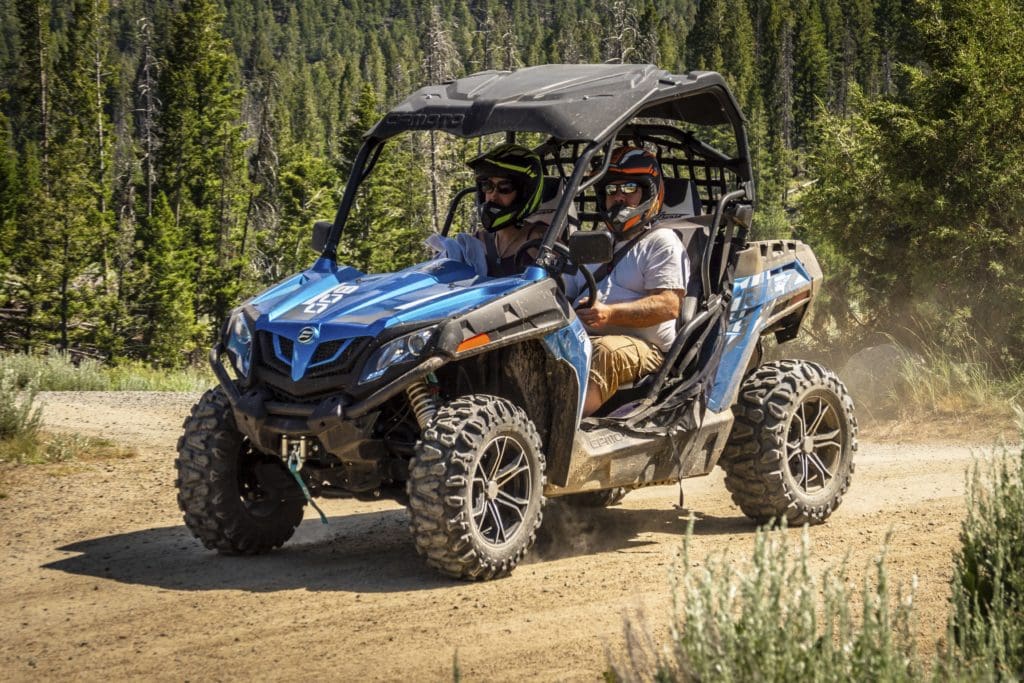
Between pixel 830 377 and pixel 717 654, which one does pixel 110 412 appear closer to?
pixel 830 377

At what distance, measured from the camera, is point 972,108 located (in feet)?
46.5

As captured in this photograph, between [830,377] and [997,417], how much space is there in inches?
181

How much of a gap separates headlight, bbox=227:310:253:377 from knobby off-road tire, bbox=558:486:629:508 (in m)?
2.91

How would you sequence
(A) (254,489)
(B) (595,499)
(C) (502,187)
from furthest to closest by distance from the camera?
(B) (595,499)
(C) (502,187)
(A) (254,489)

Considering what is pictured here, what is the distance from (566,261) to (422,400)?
113cm

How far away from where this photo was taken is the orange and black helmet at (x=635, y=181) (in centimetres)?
765

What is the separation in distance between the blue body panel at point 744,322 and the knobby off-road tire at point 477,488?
5.04ft

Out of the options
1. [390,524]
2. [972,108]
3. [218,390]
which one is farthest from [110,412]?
[972,108]

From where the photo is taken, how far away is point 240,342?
6637 mm

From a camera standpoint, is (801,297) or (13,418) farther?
(13,418)

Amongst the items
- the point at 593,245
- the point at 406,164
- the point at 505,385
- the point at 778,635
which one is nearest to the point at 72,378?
the point at 505,385

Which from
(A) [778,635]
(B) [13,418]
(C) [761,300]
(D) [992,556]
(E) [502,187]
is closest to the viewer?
(A) [778,635]

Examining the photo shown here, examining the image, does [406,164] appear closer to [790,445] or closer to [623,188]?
[623,188]

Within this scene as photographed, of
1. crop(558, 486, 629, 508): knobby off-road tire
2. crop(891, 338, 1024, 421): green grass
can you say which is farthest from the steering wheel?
crop(891, 338, 1024, 421): green grass
